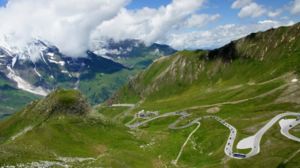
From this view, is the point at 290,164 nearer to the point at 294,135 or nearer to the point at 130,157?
the point at 294,135

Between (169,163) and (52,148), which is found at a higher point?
(52,148)

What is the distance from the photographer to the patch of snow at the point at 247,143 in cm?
14396

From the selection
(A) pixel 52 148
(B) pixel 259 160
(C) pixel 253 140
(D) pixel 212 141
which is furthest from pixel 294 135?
(A) pixel 52 148

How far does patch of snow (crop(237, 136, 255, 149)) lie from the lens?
144 meters

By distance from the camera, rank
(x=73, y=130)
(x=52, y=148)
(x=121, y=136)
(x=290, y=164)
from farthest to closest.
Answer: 1. (x=121, y=136)
2. (x=73, y=130)
3. (x=52, y=148)
4. (x=290, y=164)

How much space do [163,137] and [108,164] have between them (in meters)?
96.4

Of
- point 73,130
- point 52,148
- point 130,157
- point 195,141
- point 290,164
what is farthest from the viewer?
point 195,141

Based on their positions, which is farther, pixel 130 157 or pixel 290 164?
pixel 130 157

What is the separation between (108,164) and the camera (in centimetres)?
9825

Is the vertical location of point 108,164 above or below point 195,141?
above

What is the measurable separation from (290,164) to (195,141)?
7510cm

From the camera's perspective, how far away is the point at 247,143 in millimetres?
148375

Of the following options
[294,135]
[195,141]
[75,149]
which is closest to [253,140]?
[294,135]

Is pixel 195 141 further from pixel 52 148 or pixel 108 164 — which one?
pixel 108 164
